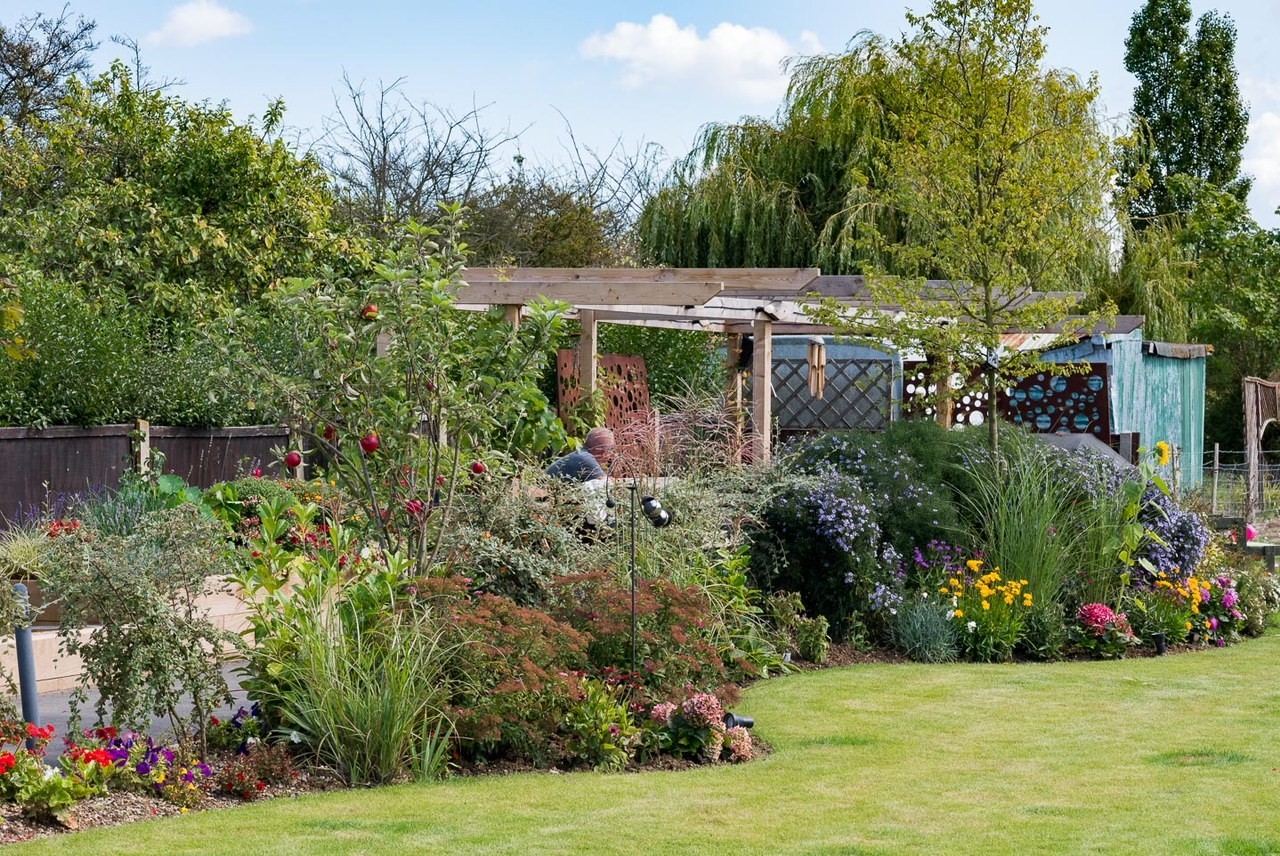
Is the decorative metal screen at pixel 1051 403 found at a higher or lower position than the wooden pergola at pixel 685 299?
lower

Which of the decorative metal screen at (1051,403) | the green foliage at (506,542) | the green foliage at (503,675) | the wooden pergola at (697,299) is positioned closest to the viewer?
the green foliage at (503,675)

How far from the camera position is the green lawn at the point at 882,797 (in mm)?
5047

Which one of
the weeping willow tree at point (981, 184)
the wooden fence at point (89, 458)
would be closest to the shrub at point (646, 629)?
the wooden fence at point (89, 458)

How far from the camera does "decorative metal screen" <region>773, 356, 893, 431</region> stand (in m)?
16.5

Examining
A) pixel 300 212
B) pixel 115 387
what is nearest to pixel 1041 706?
pixel 115 387

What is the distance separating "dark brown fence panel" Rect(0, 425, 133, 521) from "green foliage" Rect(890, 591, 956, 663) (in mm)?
6481

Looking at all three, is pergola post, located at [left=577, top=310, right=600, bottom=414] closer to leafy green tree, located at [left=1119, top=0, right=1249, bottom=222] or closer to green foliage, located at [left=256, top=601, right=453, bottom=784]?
green foliage, located at [left=256, top=601, right=453, bottom=784]

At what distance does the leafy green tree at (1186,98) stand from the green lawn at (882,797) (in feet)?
78.6

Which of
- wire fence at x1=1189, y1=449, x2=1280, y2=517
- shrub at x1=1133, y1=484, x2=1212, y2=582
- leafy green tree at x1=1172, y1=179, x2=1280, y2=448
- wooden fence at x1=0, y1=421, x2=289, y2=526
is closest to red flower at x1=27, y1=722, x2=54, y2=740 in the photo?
wooden fence at x1=0, y1=421, x2=289, y2=526

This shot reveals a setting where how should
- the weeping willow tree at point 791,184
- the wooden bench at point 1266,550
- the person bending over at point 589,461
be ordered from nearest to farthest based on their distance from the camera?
the person bending over at point 589,461, the wooden bench at point 1266,550, the weeping willow tree at point 791,184

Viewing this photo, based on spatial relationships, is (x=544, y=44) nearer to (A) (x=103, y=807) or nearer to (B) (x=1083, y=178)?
(B) (x=1083, y=178)

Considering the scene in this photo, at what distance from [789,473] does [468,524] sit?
3.67 meters

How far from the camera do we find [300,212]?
16766 mm

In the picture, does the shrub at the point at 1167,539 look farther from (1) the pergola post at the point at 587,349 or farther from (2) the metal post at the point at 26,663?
(2) the metal post at the point at 26,663
